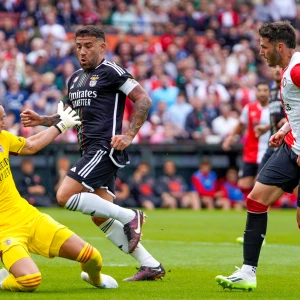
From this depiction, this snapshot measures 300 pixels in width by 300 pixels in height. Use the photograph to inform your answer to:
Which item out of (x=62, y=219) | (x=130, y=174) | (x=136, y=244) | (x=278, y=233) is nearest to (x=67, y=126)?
(x=136, y=244)

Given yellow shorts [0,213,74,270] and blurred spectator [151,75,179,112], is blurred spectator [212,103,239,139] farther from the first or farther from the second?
yellow shorts [0,213,74,270]

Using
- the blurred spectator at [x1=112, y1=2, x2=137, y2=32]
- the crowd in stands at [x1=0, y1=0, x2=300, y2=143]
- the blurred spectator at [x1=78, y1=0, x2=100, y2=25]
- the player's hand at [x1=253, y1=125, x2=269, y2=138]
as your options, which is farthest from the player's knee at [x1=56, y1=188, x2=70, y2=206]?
the blurred spectator at [x1=112, y1=2, x2=137, y2=32]

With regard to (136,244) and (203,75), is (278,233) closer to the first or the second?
(136,244)

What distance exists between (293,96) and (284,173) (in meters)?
0.70

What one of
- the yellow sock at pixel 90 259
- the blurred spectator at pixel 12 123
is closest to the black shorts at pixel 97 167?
the yellow sock at pixel 90 259

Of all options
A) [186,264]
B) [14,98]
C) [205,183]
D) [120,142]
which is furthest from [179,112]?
[120,142]

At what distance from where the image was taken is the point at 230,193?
21266mm

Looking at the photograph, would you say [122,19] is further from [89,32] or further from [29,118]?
[29,118]

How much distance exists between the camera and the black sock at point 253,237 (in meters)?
7.65

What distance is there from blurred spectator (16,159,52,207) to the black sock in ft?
39.6

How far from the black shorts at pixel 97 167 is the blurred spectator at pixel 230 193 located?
1282 centimetres

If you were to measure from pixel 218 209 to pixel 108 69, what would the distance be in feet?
43.0

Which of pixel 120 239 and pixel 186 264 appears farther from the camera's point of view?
pixel 186 264

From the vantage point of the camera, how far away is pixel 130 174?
20.7 metres
